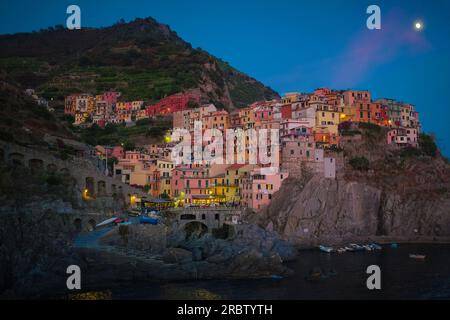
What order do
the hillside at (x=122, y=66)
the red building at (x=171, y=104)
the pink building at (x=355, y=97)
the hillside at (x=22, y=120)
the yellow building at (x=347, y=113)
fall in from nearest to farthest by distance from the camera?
the hillside at (x=22, y=120) → the yellow building at (x=347, y=113) → the pink building at (x=355, y=97) → the red building at (x=171, y=104) → the hillside at (x=122, y=66)

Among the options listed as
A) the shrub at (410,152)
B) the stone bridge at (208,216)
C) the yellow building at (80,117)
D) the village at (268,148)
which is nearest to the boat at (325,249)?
the village at (268,148)

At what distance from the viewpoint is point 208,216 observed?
62344mm

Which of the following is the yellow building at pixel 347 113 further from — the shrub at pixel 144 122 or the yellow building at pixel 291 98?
the shrub at pixel 144 122

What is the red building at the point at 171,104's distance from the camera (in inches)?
3949

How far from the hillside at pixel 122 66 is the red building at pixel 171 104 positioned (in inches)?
244

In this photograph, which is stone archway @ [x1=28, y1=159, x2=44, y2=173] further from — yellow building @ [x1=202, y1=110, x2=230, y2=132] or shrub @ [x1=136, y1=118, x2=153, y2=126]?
shrub @ [x1=136, y1=118, x2=153, y2=126]

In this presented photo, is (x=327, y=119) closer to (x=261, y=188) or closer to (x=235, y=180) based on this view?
(x=235, y=180)

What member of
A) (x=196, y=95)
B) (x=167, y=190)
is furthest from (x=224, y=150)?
(x=196, y=95)

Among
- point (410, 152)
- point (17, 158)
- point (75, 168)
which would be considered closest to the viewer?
point (17, 158)

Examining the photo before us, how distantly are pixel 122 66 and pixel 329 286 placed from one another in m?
102

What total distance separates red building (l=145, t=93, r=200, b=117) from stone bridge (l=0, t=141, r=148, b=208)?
36.5 metres

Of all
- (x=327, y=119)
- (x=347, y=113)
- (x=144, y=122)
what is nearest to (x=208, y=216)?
(x=327, y=119)

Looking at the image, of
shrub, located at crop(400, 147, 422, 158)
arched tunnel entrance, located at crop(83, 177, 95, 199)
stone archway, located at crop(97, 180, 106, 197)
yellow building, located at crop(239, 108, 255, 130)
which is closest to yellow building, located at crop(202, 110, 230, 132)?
yellow building, located at crop(239, 108, 255, 130)

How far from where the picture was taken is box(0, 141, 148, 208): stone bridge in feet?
189
